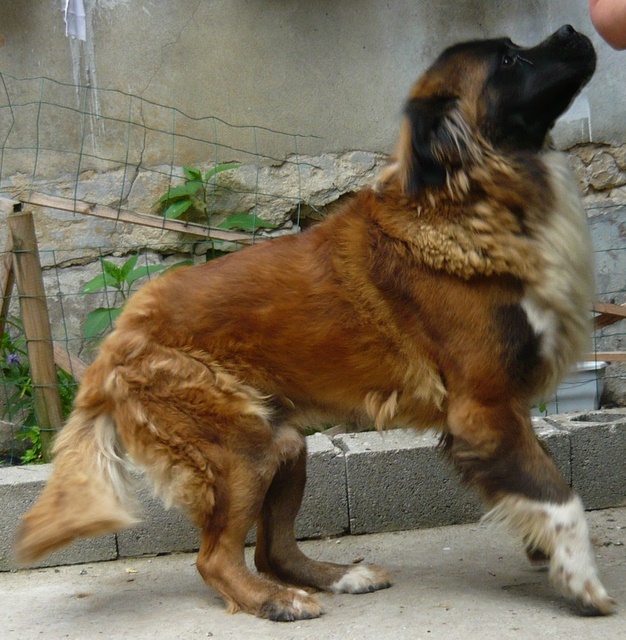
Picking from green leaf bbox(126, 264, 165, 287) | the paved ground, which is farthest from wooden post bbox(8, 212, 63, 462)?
the paved ground

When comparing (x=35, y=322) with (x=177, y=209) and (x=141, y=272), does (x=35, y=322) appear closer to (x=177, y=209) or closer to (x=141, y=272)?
(x=141, y=272)

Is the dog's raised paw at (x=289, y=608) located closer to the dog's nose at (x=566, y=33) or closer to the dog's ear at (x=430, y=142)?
the dog's ear at (x=430, y=142)

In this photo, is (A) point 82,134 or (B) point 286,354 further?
(A) point 82,134

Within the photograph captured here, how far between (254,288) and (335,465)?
1.18 metres

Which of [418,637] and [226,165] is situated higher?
[226,165]

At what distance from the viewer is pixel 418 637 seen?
297cm

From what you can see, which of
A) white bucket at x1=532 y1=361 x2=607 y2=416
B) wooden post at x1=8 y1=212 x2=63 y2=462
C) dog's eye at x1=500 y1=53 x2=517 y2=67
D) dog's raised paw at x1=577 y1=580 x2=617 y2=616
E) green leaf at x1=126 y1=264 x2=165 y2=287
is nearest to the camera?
dog's raised paw at x1=577 y1=580 x2=617 y2=616

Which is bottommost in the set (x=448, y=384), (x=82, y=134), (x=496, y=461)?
(x=496, y=461)

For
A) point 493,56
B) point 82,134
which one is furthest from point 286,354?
point 82,134

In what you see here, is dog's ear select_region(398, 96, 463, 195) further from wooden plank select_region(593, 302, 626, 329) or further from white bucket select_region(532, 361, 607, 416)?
white bucket select_region(532, 361, 607, 416)

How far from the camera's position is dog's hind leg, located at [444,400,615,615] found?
3.00m

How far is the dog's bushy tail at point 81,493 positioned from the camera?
3.21 m

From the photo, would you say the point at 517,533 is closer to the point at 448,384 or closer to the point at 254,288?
the point at 448,384

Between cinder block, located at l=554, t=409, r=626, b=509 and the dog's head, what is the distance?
5.41 feet
